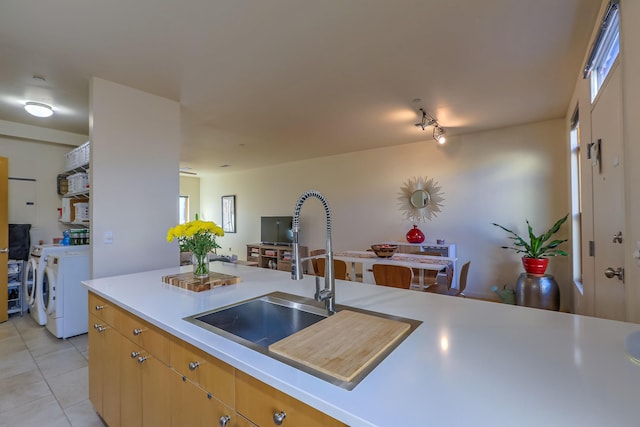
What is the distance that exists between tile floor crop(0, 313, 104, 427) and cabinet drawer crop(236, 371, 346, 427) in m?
1.68

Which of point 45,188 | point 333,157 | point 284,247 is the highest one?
point 333,157

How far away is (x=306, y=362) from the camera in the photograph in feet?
2.67

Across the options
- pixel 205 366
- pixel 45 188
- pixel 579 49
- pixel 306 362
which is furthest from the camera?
pixel 45 188

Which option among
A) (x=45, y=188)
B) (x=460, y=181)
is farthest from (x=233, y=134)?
(x=460, y=181)

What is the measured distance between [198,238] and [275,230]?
4875 mm

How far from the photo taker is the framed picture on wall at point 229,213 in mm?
7773

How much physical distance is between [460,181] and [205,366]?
439 cm

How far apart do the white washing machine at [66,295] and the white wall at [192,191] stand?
17.0 feet

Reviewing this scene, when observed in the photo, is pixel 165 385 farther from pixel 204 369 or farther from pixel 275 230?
pixel 275 230

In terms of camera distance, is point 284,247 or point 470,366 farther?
point 284,247

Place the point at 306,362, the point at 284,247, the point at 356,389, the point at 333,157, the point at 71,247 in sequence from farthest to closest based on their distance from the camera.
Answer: the point at 284,247 → the point at 333,157 → the point at 71,247 → the point at 306,362 → the point at 356,389

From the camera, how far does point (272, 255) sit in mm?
6578

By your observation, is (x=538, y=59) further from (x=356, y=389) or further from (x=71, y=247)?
(x=71, y=247)

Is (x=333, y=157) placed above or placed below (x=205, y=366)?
above
